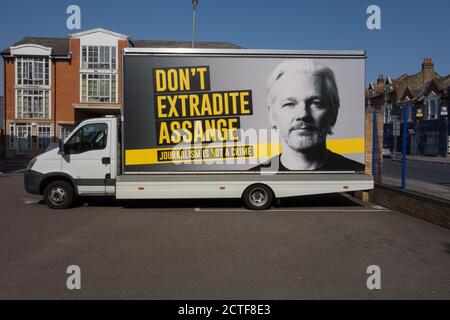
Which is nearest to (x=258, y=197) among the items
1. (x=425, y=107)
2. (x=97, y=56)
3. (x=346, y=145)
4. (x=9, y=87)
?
(x=346, y=145)

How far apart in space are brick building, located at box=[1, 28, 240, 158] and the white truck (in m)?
31.8

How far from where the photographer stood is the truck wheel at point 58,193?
10352mm

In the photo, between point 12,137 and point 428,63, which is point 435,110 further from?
point 12,137

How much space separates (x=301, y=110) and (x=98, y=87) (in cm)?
3447

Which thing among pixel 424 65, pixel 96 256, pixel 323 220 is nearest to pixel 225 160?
pixel 323 220

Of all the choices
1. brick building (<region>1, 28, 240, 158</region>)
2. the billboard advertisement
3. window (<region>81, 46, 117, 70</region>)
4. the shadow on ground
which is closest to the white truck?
the billboard advertisement

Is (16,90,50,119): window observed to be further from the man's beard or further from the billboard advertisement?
the man's beard

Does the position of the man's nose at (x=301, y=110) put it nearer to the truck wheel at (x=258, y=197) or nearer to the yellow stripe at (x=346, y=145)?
the yellow stripe at (x=346, y=145)

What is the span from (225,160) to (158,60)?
2.90 m

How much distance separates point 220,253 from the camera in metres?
6.49

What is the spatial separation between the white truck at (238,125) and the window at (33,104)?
111ft

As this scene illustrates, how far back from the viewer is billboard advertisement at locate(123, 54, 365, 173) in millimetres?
9828
